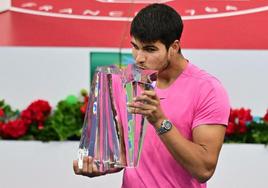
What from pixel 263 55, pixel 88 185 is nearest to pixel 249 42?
pixel 263 55

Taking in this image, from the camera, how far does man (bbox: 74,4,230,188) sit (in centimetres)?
161

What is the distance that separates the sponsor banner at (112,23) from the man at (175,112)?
4.68 ft

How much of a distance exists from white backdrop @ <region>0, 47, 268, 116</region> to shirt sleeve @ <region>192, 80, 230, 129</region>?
1.46 meters

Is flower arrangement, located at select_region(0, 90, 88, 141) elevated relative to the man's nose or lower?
lower

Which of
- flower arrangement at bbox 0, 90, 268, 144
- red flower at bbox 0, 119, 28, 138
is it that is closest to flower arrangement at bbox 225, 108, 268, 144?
flower arrangement at bbox 0, 90, 268, 144

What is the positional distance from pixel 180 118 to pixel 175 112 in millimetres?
21

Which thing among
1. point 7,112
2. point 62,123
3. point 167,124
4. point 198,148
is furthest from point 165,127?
point 7,112

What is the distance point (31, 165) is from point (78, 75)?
500 millimetres

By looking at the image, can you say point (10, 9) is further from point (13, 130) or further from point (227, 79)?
point (227, 79)

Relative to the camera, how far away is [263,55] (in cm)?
314

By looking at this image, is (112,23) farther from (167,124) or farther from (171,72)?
(167,124)

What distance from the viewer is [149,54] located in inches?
63.8

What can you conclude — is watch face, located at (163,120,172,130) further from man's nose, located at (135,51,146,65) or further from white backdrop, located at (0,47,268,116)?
white backdrop, located at (0,47,268,116)

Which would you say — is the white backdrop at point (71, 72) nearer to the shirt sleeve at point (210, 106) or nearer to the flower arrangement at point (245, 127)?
the flower arrangement at point (245, 127)
